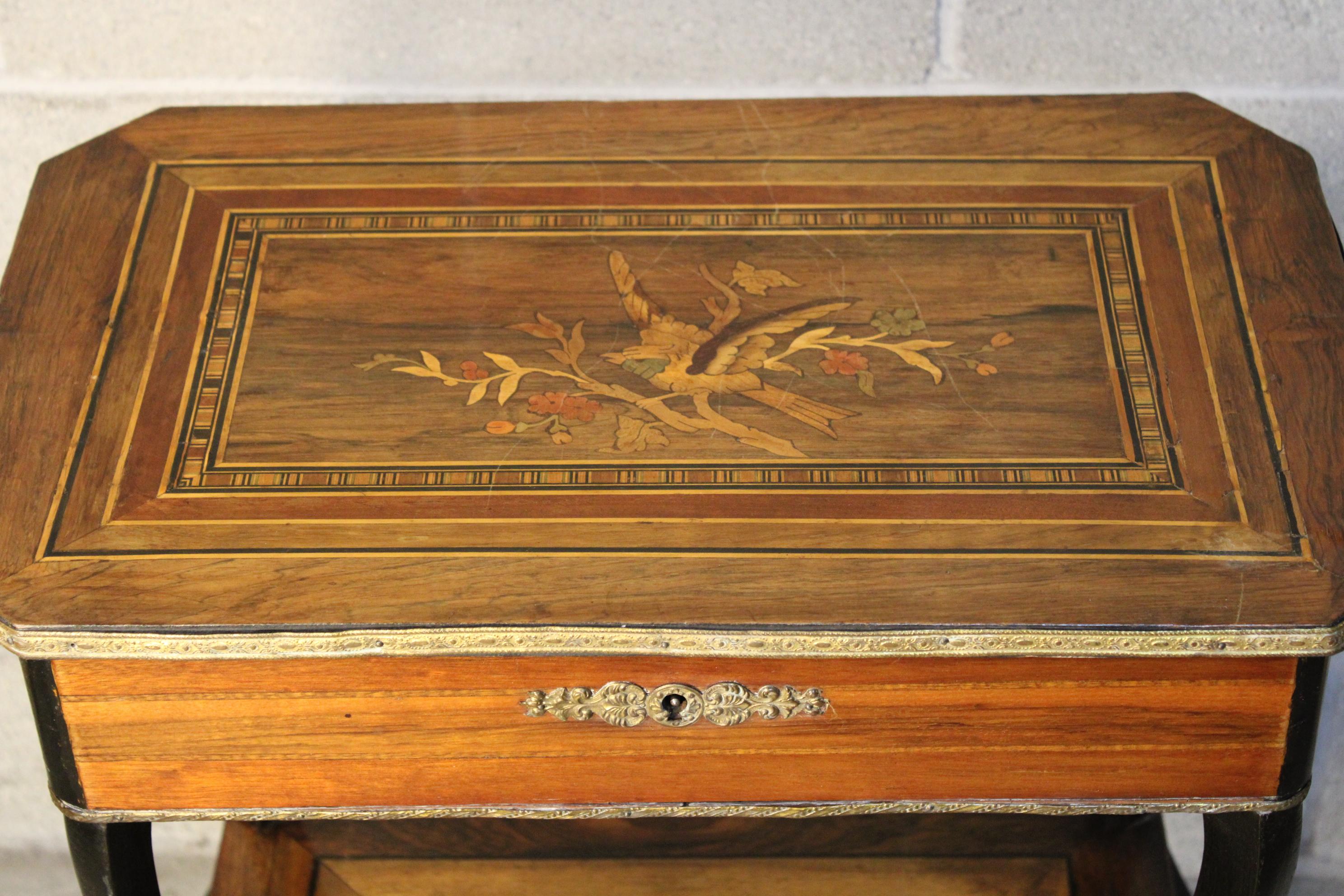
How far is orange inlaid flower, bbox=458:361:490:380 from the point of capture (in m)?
1.25

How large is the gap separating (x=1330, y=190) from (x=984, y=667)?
37.5 inches

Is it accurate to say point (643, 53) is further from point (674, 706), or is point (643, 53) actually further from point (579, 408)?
point (674, 706)

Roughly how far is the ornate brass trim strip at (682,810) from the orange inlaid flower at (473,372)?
0.38 metres

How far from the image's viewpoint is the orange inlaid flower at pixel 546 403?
1.22 meters

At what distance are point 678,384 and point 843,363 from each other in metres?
0.15

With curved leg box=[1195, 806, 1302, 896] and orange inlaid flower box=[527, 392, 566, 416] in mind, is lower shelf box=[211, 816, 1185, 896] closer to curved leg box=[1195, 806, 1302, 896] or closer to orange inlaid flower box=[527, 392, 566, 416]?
curved leg box=[1195, 806, 1302, 896]

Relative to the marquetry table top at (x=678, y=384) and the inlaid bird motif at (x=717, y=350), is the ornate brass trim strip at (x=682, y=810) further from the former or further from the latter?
the inlaid bird motif at (x=717, y=350)

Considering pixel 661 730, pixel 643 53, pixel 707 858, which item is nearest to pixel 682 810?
pixel 661 730

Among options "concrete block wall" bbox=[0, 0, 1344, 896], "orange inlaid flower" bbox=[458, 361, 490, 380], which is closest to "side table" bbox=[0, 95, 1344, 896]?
"orange inlaid flower" bbox=[458, 361, 490, 380]

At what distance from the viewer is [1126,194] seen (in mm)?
1386

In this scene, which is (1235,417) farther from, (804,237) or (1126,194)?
(804,237)

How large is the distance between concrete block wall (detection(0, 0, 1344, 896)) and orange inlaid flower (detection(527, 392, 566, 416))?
60cm

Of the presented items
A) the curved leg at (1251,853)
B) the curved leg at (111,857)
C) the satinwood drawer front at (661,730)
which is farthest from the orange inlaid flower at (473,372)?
the curved leg at (1251,853)

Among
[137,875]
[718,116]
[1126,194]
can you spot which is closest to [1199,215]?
[1126,194]
